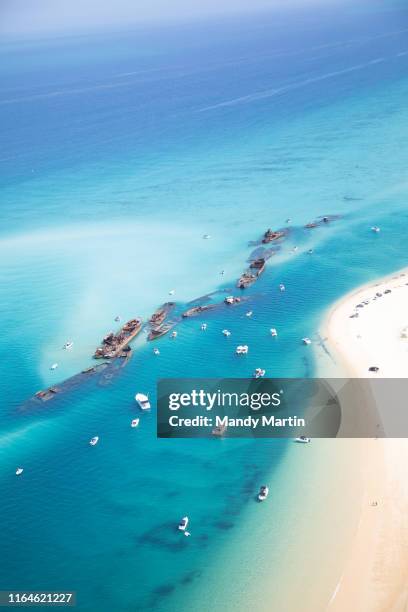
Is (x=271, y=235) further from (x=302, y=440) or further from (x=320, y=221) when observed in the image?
(x=302, y=440)

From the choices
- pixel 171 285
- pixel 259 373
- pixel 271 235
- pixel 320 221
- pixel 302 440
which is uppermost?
pixel 320 221

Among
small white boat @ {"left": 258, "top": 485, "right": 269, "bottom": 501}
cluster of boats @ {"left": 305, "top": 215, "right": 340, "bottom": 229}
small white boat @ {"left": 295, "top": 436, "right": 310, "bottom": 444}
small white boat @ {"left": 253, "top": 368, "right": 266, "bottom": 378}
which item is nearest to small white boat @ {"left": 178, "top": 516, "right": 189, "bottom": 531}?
small white boat @ {"left": 258, "top": 485, "right": 269, "bottom": 501}

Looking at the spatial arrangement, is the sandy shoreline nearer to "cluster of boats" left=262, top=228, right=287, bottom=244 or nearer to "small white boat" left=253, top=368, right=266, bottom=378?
"small white boat" left=253, top=368, right=266, bottom=378

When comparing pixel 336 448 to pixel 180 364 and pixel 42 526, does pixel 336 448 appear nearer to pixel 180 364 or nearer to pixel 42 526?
pixel 180 364

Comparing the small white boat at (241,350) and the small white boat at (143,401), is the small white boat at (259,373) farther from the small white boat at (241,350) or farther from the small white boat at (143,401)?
the small white boat at (143,401)

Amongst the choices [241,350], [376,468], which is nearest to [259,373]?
[241,350]

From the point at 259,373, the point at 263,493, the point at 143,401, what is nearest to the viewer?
the point at 263,493
